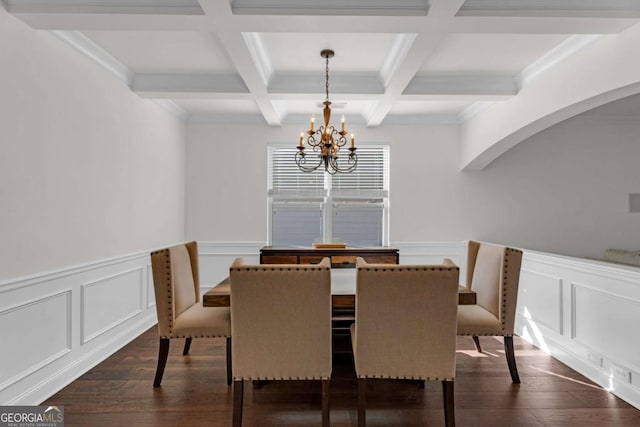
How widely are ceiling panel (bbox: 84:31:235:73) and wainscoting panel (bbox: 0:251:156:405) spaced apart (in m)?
1.67

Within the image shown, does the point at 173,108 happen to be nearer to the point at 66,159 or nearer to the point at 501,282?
the point at 66,159

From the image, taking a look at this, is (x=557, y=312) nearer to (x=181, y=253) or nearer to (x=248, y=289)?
(x=248, y=289)

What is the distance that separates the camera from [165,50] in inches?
118

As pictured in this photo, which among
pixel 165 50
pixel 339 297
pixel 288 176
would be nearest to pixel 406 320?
pixel 339 297

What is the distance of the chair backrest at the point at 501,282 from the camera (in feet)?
8.82

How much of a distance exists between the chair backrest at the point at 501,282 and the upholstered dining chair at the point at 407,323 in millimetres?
875

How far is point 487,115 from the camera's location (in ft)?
14.0

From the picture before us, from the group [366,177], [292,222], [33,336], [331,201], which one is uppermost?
[366,177]

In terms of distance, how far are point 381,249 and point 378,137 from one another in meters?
1.62

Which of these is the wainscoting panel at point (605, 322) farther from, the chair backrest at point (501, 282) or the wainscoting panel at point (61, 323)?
the wainscoting panel at point (61, 323)

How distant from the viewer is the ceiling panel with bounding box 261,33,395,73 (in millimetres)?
2791

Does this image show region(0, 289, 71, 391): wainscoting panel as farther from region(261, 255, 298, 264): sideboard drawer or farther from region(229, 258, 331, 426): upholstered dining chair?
region(261, 255, 298, 264): sideboard drawer

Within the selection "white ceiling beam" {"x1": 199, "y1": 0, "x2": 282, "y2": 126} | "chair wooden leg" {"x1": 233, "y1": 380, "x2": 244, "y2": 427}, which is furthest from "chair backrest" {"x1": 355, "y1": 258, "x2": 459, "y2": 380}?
"white ceiling beam" {"x1": 199, "y1": 0, "x2": 282, "y2": 126}

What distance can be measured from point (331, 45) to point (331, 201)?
8.13 ft
